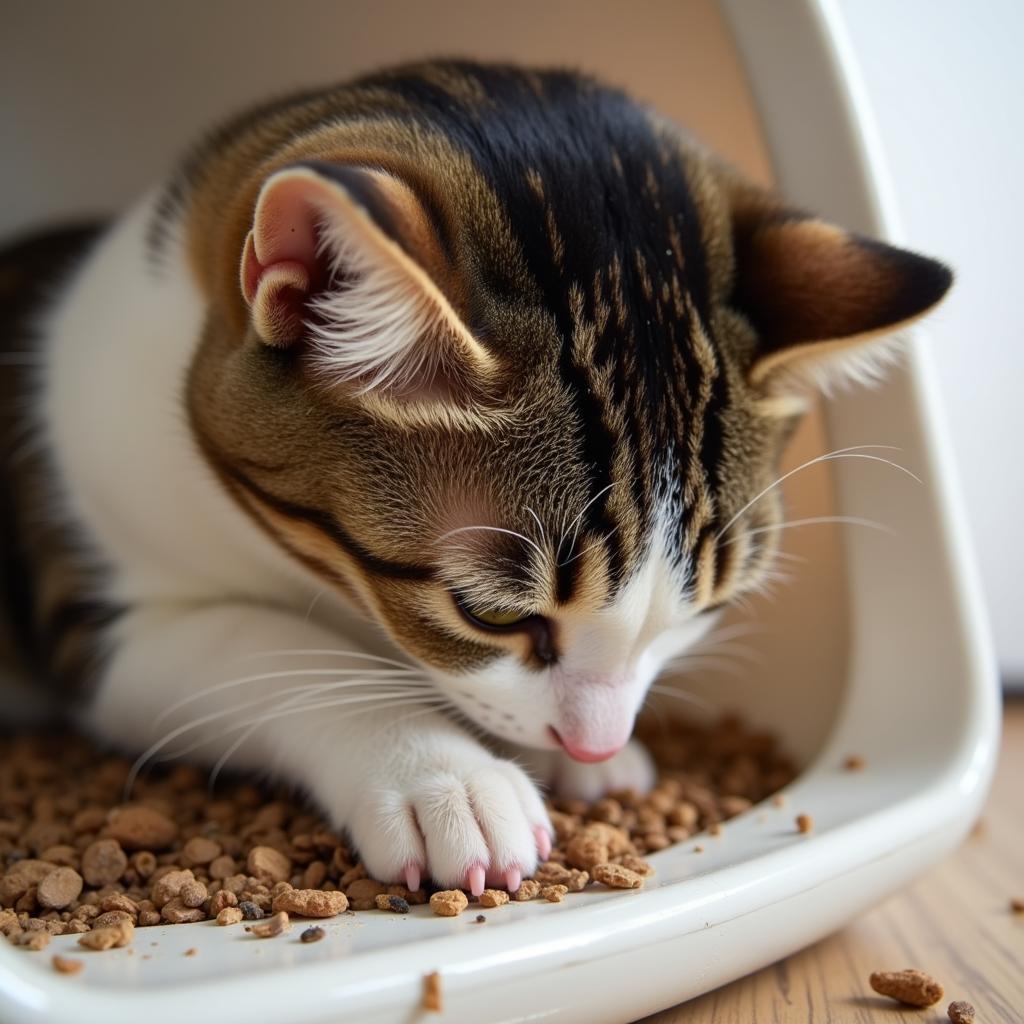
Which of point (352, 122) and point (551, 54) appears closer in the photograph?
point (352, 122)

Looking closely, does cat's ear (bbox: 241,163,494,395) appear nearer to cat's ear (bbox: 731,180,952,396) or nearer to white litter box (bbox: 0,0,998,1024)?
cat's ear (bbox: 731,180,952,396)

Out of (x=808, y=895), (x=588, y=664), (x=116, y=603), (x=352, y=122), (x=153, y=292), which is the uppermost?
(x=352, y=122)

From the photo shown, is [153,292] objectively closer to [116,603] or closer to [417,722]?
[116,603]

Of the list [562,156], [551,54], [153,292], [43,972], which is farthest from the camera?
[551,54]

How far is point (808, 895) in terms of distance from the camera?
0.89 meters

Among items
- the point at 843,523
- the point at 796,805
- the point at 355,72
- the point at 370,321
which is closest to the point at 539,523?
the point at 370,321

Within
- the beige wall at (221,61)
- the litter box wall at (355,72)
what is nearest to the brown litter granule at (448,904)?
the litter box wall at (355,72)

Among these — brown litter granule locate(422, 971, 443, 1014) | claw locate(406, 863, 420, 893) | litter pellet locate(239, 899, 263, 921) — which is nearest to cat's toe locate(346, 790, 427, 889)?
claw locate(406, 863, 420, 893)

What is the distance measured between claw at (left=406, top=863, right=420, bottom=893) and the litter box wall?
629 mm

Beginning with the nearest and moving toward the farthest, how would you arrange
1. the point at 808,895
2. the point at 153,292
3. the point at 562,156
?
the point at 808,895 < the point at 562,156 < the point at 153,292

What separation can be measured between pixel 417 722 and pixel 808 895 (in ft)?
1.24

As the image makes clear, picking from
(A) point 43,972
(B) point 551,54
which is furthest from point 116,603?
(B) point 551,54

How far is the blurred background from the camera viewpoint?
1378 mm

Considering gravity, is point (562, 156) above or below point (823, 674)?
above
